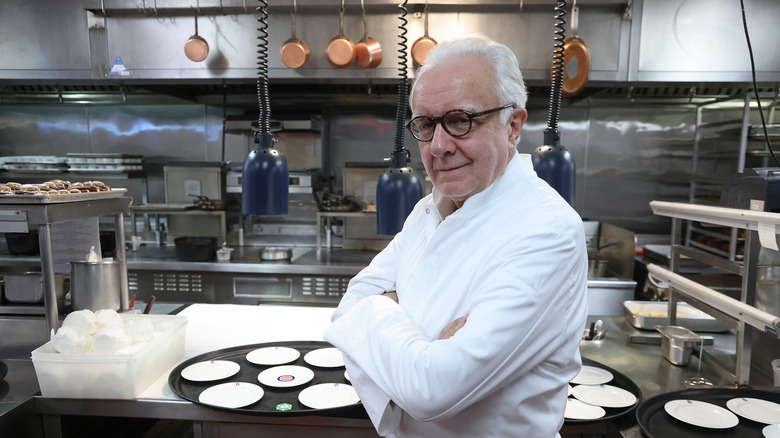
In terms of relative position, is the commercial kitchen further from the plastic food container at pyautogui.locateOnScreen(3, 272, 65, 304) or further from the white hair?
the white hair

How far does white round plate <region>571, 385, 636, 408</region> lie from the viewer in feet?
4.73

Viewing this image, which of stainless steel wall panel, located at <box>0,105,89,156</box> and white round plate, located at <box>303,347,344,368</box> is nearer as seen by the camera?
white round plate, located at <box>303,347,344,368</box>

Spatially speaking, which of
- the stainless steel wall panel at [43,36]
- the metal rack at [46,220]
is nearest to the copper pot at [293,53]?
the stainless steel wall panel at [43,36]

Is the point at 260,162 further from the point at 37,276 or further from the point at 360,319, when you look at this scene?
the point at 37,276

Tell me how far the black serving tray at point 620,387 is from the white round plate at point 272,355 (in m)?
0.97

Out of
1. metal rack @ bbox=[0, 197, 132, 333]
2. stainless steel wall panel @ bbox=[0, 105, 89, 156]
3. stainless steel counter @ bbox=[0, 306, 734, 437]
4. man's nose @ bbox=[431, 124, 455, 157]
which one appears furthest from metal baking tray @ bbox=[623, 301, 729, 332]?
stainless steel wall panel @ bbox=[0, 105, 89, 156]

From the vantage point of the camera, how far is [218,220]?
448 centimetres

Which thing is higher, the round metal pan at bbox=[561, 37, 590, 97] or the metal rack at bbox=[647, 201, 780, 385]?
the round metal pan at bbox=[561, 37, 590, 97]

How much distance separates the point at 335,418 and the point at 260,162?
32.5 inches

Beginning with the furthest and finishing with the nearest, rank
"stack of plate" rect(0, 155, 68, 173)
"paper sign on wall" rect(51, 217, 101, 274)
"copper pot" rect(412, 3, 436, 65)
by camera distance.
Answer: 1. "stack of plate" rect(0, 155, 68, 173)
2. "copper pot" rect(412, 3, 436, 65)
3. "paper sign on wall" rect(51, 217, 101, 274)

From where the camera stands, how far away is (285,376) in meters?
1.58

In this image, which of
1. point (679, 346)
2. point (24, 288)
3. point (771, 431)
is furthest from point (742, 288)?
point (24, 288)

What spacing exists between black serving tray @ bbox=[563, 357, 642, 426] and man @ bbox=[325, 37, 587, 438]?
354mm

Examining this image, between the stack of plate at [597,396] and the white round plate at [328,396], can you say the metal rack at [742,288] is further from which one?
the white round plate at [328,396]
